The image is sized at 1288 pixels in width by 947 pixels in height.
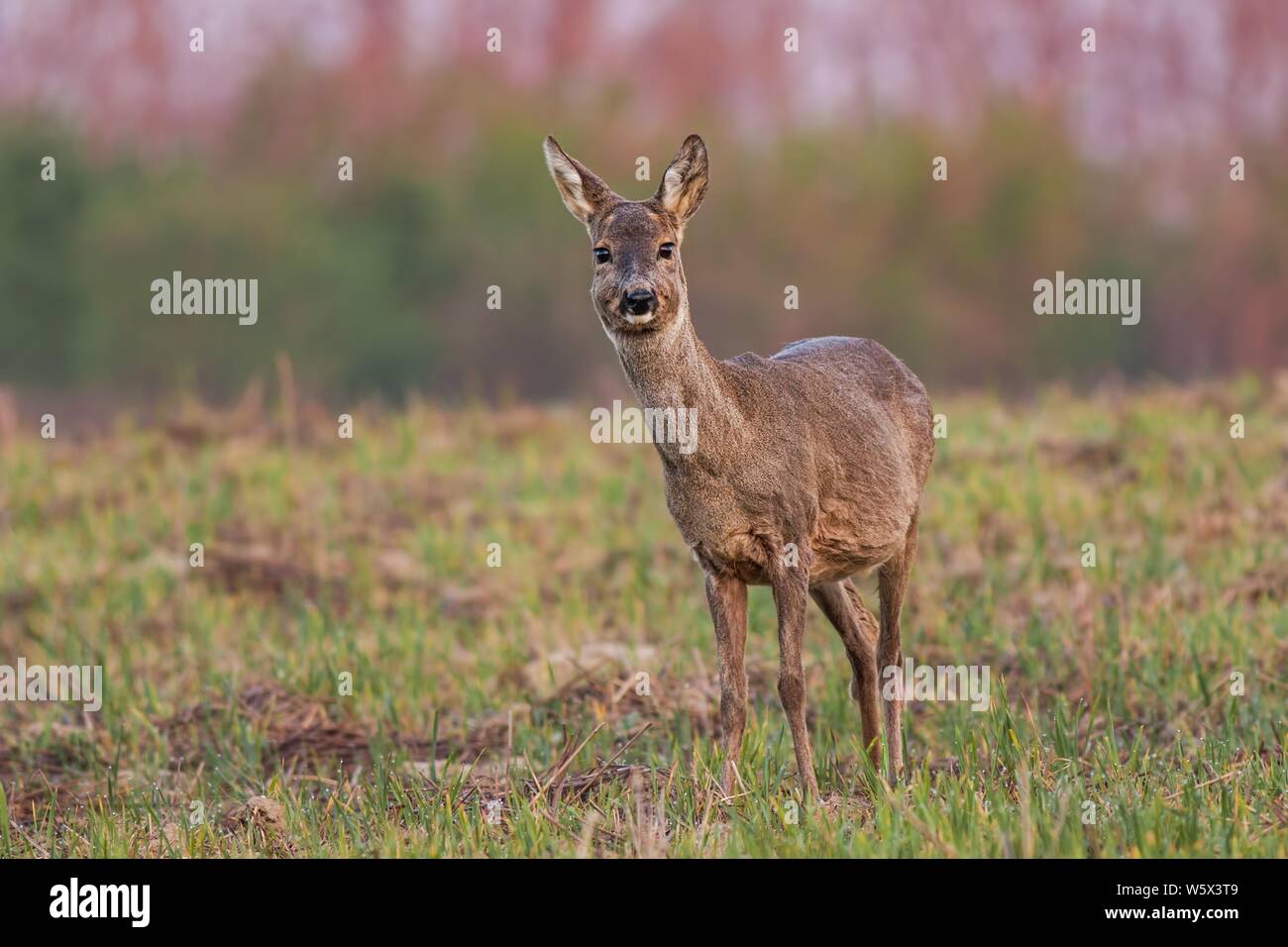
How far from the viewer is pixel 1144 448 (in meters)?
13.3

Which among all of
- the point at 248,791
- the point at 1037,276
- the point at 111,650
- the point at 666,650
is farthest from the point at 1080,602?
the point at 1037,276

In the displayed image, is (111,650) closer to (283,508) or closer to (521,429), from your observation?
(283,508)

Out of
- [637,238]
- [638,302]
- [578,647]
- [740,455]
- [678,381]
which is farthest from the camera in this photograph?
[578,647]

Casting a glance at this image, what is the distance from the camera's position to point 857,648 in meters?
7.99

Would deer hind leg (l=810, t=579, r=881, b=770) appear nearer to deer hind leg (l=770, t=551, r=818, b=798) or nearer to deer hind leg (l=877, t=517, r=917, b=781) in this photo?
deer hind leg (l=877, t=517, r=917, b=781)

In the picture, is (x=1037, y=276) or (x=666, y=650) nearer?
(x=666, y=650)

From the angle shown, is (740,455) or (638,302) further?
(740,455)

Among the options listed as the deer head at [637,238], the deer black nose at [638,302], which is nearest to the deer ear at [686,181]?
the deer head at [637,238]

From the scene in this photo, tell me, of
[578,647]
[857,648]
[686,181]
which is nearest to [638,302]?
[686,181]

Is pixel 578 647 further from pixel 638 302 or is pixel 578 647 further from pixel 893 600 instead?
pixel 638 302

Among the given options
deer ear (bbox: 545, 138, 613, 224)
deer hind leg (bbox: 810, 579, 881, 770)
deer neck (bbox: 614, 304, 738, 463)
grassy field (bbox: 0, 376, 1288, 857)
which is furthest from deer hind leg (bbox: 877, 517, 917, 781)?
deer ear (bbox: 545, 138, 613, 224)

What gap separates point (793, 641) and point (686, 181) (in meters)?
1.79

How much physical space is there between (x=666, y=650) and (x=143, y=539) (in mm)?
5150

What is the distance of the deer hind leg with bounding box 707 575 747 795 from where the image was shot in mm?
6926
